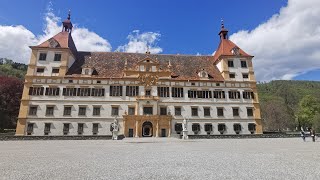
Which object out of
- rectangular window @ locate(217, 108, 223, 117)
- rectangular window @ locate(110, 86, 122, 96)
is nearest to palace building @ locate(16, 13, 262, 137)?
rectangular window @ locate(110, 86, 122, 96)

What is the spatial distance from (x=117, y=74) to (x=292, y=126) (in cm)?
6247

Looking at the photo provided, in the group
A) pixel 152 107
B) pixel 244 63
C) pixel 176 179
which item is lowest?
pixel 176 179

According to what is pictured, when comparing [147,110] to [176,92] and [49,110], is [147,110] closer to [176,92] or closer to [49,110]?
[176,92]

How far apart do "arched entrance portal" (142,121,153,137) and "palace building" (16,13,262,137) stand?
175mm

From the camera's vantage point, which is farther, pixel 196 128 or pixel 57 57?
pixel 57 57


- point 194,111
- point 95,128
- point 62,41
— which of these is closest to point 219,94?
point 194,111

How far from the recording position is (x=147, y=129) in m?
40.9

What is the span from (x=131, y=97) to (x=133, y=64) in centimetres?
784

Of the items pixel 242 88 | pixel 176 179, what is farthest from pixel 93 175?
pixel 242 88

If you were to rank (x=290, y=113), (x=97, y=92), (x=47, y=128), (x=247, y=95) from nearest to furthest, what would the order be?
1. (x=47, y=128)
2. (x=97, y=92)
3. (x=247, y=95)
4. (x=290, y=113)

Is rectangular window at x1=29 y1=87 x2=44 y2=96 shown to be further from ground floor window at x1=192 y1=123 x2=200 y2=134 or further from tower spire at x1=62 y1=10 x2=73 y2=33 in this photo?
ground floor window at x1=192 y1=123 x2=200 y2=134

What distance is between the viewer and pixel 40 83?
39625 mm

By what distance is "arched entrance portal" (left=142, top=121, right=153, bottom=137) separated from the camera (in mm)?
39875

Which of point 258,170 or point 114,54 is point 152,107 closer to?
point 114,54
